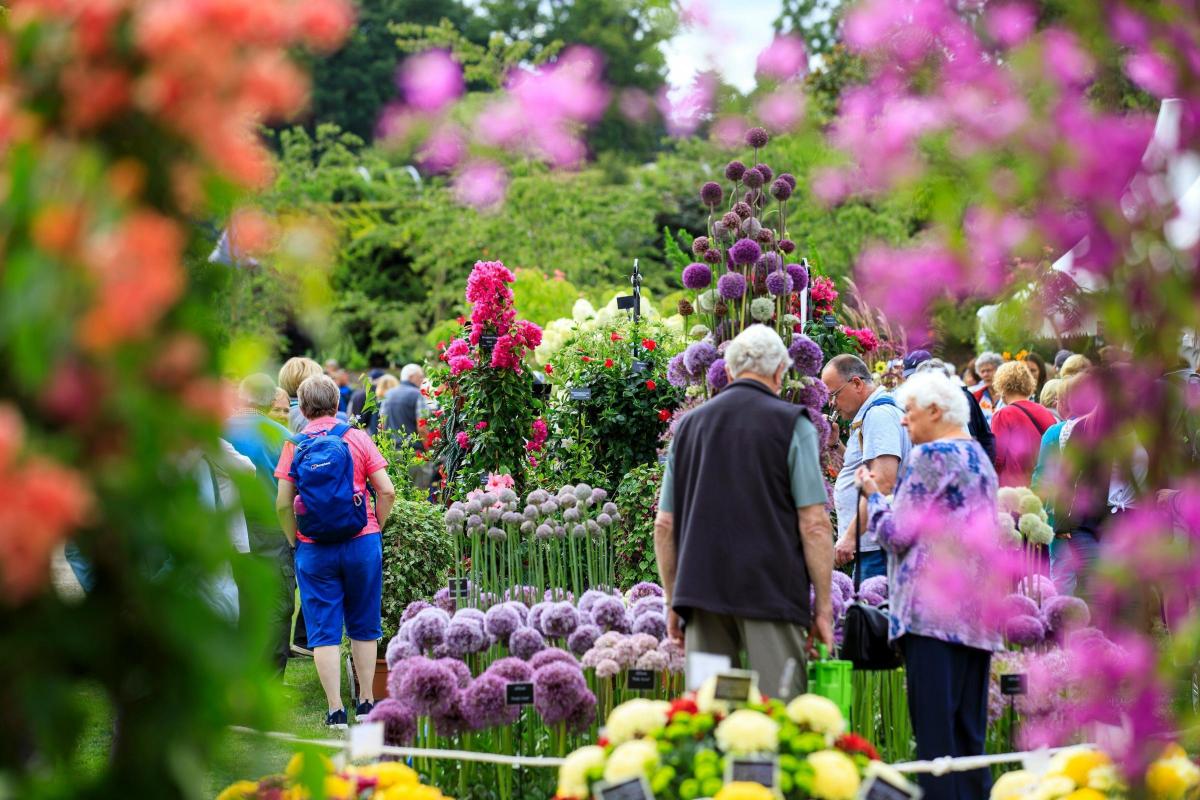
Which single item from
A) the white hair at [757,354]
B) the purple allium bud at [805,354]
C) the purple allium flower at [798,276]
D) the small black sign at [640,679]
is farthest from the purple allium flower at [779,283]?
the small black sign at [640,679]

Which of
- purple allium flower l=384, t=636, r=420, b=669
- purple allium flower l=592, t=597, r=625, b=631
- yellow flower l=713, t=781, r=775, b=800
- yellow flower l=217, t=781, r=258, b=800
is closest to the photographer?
yellow flower l=217, t=781, r=258, b=800

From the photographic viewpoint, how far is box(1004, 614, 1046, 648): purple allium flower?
4.68m

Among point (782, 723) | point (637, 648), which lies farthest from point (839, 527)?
point (782, 723)

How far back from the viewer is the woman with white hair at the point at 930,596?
400 centimetres

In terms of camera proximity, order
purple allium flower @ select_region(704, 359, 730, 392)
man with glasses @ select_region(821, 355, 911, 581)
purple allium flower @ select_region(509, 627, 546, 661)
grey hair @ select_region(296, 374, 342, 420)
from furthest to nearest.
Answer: grey hair @ select_region(296, 374, 342, 420)
man with glasses @ select_region(821, 355, 911, 581)
purple allium flower @ select_region(704, 359, 730, 392)
purple allium flower @ select_region(509, 627, 546, 661)

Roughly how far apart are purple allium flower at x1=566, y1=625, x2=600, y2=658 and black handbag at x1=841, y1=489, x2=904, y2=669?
0.90 meters

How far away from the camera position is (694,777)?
3.01m

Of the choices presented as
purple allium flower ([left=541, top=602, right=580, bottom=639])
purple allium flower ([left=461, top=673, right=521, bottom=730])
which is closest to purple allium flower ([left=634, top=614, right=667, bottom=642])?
purple allium flower ([left=541, top=602, right=580, bottom=639])

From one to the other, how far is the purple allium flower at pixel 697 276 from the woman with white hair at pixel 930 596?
145cm

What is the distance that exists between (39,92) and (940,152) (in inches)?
50.5

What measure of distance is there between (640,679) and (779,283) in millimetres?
1897

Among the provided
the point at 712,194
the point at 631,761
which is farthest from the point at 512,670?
the point at 712,194

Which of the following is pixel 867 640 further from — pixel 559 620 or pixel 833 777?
pixel 833 777

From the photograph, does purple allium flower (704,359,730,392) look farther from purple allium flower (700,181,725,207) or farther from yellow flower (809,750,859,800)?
yellow flower (809,750,859,800)
